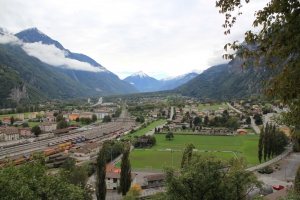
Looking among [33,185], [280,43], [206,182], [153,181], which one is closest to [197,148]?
[153,181]

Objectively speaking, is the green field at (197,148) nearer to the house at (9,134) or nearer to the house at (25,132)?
the house at (9,134)

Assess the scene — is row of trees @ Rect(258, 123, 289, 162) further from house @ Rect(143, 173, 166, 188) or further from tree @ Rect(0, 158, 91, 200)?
tree @ Rect(0, 158, 91, 200)

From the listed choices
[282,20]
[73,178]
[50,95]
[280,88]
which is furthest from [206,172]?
[50,95]

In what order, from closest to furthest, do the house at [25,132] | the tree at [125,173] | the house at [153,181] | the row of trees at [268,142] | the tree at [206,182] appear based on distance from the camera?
the tree at [206,182], the tree at [125,173], the house at [153,181], the row of trees at [268,142], the house at [25,132]

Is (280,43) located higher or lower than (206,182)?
higher

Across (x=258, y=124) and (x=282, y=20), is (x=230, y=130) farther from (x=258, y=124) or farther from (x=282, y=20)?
(x=282, y=20)

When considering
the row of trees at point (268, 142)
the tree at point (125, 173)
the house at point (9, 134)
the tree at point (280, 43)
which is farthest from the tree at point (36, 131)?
the tree at point (280, 43)

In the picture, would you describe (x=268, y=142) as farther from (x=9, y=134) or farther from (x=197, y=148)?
(x=9, y=134)

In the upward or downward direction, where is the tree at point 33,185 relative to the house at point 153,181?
upward
